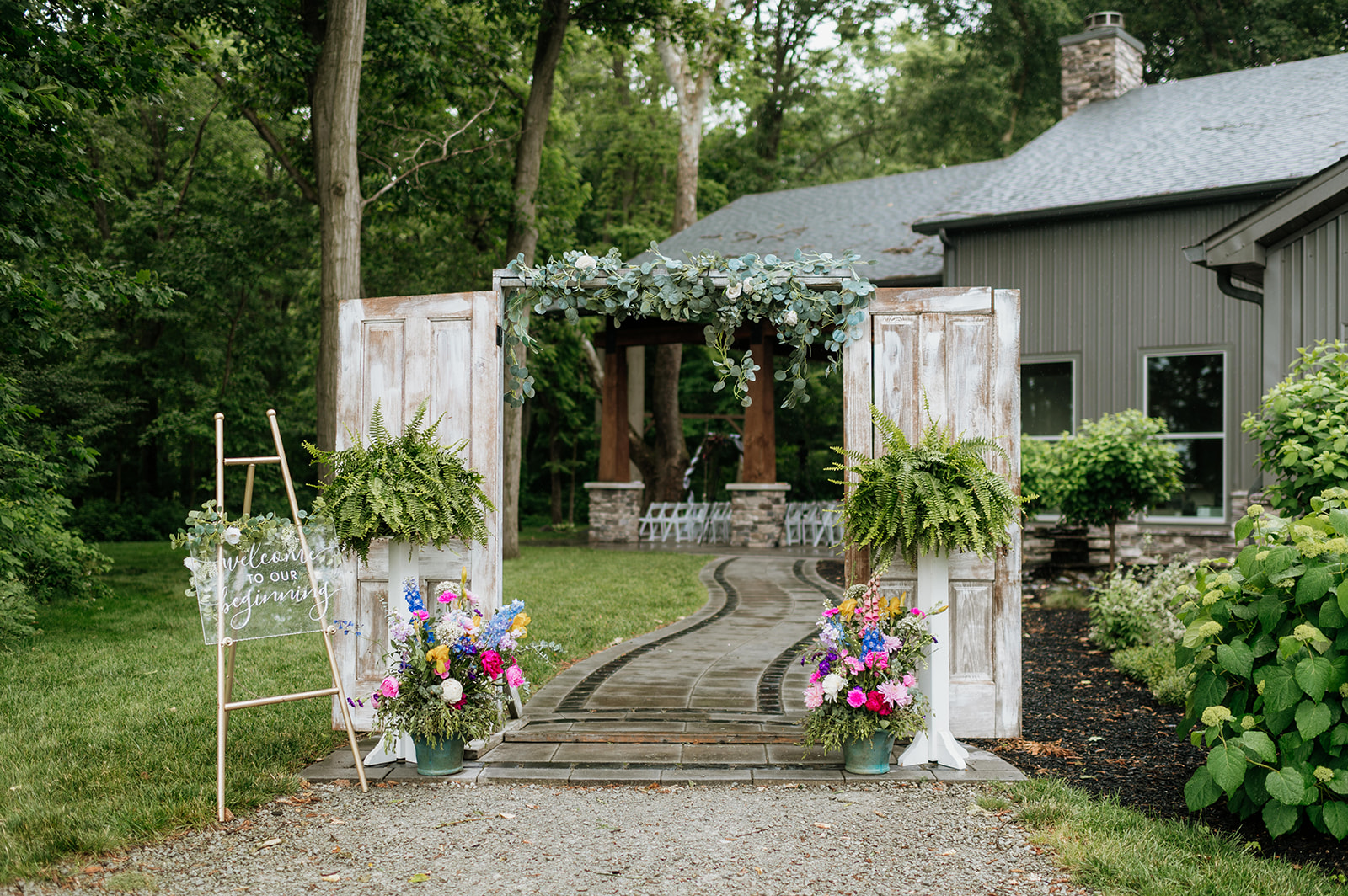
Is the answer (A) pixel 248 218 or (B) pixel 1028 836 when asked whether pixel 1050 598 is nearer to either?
(B) pixel 1028 836

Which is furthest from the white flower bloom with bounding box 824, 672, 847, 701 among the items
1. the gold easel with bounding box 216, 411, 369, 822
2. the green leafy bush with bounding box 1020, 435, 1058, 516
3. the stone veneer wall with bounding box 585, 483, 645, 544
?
the stone veneer wall with bounding box 585, 483, 645, 544

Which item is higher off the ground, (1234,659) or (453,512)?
(453,512)

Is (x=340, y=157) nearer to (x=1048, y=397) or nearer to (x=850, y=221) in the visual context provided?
(x=1048, y=397)

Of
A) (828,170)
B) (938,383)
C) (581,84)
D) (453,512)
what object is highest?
(581,84)

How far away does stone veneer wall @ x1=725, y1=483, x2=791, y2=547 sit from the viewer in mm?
15242

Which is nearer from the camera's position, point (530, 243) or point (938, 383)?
point (938, 383)

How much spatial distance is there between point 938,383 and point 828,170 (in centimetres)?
2362

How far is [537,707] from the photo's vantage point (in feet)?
18.7

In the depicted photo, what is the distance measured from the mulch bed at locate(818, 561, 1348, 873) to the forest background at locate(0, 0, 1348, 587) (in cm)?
704

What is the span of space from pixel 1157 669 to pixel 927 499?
2.72 meters

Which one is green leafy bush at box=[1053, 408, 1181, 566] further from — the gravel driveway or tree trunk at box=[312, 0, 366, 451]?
tree trunk at box=[312, 0, 366, 451]

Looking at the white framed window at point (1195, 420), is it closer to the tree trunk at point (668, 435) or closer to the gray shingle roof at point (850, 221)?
the gray shingle roof at point (850, 221)

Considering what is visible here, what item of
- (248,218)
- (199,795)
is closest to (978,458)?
(199,795)

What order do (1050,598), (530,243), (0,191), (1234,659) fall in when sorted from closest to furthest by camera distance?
(1234,659)
(0,191)
(1050,598)
(530,243)
